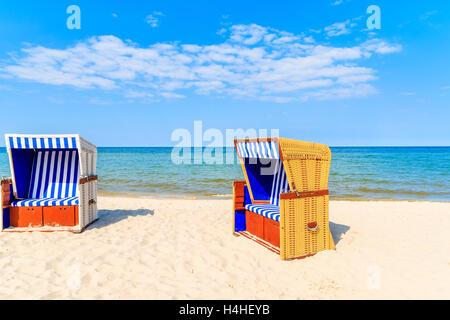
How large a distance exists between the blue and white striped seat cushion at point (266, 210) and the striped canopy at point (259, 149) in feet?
3.80

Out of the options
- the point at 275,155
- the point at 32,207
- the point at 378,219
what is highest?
the point at 275,155

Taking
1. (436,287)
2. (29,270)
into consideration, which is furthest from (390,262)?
(29,270)

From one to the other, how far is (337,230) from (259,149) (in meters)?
3.49

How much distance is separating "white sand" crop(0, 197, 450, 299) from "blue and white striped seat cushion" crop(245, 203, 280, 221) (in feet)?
2.28

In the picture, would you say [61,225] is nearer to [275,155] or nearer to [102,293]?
[102,293]

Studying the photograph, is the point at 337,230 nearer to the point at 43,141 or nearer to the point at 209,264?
the point at 209,264

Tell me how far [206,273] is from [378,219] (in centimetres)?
643

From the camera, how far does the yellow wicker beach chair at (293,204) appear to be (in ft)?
16.9

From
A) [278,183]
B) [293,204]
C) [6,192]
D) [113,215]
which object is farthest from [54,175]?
[293,204]

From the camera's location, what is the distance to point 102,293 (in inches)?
148

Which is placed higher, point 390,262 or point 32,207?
point 32,207

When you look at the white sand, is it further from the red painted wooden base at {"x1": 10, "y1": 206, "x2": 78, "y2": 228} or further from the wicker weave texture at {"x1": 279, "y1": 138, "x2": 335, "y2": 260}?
the red painted wooden base at {"x1": 10, "y1": 206, "x2": 78, "y2": 228}

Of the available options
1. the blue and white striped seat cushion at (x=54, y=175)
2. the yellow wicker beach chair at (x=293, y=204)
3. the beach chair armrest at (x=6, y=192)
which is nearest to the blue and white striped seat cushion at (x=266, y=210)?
the yellow wicker beach chair at (x=293, y=204)
